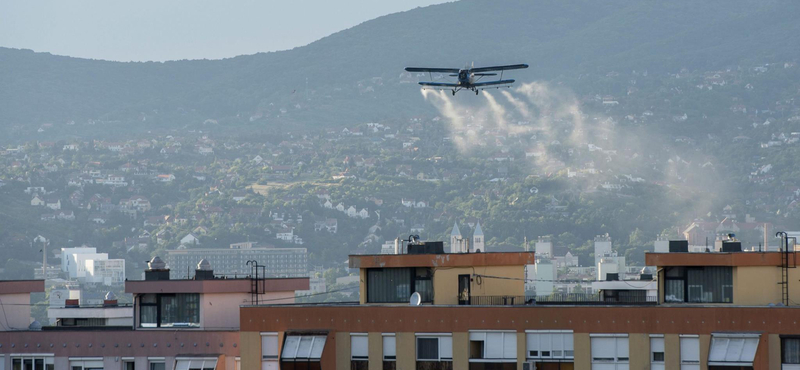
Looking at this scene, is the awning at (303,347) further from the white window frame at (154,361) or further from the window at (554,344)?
the white window frame at (154,361)

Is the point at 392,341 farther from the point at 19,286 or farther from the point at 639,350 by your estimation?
the point at 19,286

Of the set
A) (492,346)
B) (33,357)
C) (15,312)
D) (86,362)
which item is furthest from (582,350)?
(15,312)

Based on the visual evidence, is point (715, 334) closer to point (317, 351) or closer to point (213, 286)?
point (317, 351)

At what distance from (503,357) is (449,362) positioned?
1436mm

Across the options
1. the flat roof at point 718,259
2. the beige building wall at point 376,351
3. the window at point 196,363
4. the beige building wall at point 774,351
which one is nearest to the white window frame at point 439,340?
the beige building wall at point 376,351

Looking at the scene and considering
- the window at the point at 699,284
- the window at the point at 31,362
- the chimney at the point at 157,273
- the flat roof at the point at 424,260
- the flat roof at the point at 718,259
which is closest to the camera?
the flat roof at the point at 718,259

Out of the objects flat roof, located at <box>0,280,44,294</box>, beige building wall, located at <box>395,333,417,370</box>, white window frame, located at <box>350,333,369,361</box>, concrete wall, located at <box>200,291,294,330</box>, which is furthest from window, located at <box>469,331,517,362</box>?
flat roof, located at <box>0,280,44,294</box>

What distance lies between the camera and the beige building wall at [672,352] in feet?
115

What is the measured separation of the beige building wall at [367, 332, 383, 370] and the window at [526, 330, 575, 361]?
4071 mm

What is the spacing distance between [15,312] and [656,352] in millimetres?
23765

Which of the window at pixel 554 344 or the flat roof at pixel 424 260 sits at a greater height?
the flat roof at pixel 424 260

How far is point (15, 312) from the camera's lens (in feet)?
161

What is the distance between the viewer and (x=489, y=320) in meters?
36.6

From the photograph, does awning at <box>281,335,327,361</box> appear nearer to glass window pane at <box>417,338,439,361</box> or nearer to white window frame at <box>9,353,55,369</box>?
glass window pane at <box>417,338,439,361</box>
